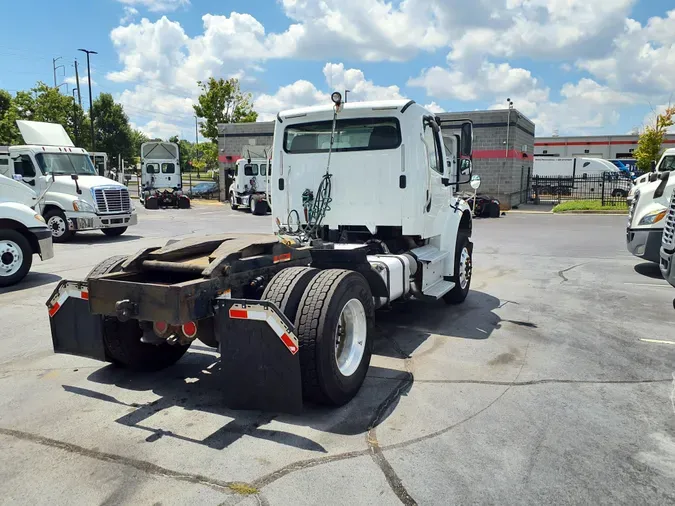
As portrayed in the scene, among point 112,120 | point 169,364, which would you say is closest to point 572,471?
point 169,364

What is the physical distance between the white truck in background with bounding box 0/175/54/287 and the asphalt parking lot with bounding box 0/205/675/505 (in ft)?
7.88

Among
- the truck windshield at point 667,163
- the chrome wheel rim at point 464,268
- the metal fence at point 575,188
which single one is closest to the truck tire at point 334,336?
the chrome wheel rim at point 464,268

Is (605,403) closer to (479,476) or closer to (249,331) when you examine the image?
(479,476)

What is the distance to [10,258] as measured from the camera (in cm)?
882

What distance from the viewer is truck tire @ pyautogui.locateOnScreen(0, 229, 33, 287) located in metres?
8.72

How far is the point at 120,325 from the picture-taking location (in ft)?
14.9

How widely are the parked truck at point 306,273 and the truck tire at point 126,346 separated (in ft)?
0.04

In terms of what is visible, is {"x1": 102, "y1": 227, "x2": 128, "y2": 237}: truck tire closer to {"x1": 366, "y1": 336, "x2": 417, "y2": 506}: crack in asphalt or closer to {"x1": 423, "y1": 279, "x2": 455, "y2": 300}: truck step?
{"x1": 423, "y1": 279, "x2": 455, "y2": 300}: truck step

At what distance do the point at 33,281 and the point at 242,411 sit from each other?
23.0 feet

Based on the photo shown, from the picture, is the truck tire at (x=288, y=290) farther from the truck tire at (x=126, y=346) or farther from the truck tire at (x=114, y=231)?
the truck tire at (x=114, y=231)

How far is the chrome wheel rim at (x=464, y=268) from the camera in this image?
24.8 feet

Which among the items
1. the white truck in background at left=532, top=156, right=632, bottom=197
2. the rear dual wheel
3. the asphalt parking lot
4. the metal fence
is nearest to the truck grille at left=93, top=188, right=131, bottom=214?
the asphalt parking lot

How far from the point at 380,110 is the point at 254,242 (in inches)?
104

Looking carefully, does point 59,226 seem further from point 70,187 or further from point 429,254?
point 429,254
